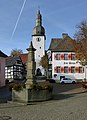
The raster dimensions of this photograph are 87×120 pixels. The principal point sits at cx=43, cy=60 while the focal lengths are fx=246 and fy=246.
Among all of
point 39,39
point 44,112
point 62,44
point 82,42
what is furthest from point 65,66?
point 44,112

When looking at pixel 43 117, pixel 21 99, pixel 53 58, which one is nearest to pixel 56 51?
pixel 53 58

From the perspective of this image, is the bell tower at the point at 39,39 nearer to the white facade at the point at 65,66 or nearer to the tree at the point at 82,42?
the white facade at the point at 65,66

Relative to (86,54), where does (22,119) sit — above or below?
below

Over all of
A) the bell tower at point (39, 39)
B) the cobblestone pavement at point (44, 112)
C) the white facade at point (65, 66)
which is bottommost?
the cobblestone pavement at point (44, 112)

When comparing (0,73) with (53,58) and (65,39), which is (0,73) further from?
(65,39)

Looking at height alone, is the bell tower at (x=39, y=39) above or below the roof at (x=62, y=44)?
above

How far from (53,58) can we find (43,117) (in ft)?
150

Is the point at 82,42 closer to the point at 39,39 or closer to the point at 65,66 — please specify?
the point at 65,66

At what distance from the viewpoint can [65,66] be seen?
182 feet

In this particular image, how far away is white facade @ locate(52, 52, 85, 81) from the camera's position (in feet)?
182

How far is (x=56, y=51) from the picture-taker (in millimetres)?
55812

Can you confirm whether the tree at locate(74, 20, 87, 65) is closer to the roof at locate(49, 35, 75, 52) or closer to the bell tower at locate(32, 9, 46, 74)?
the roof at locate(49, 35, 75, 52)

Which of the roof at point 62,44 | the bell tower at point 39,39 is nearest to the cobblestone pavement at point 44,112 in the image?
the roof at point 62,44

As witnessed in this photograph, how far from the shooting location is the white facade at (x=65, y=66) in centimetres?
5538
